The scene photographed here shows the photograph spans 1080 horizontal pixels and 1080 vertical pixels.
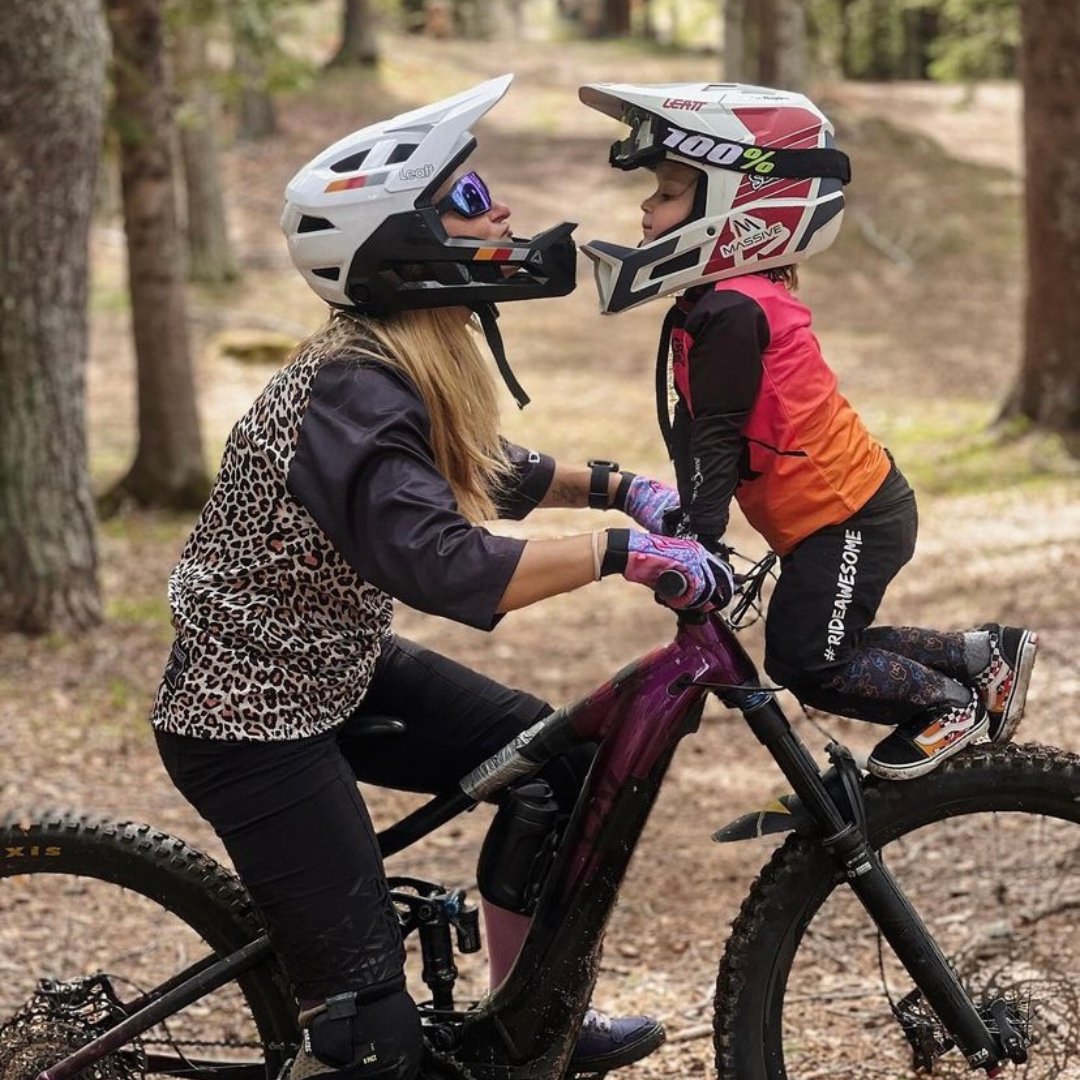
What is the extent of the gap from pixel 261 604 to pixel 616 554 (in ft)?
2.36

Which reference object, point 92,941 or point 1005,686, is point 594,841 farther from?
point 92,941

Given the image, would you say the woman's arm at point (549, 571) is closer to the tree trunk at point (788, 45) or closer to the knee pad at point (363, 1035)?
the knee pad at point (363, 1035)

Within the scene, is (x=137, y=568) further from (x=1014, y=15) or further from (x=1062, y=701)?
→ (x=1014, y=15)

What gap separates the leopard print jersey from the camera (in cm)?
307

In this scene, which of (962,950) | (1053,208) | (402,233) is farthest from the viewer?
(1053,208)

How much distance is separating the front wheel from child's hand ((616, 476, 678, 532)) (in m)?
0.72

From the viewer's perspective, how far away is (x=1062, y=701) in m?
6.72

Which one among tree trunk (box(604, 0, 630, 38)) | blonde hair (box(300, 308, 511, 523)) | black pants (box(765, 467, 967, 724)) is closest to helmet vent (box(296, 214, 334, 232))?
blonde hair (box(300, 308, 511, 523))

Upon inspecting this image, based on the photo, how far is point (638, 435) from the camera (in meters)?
15.5

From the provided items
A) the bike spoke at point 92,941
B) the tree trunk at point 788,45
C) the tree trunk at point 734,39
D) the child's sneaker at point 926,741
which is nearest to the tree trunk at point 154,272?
the bike spoke at point 92,941

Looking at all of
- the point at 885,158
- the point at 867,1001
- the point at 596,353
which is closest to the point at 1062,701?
the point at 867,1001

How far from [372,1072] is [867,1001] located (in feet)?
5.61

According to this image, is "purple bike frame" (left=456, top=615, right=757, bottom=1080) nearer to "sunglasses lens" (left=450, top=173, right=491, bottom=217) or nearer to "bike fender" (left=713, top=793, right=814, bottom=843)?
"bike fender" (left=713, top=793, right=814, bottom=843)

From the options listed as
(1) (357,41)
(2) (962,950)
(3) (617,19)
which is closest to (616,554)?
(2) (962,950)
